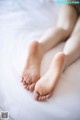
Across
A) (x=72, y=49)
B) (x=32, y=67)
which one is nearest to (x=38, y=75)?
(x=32, y=67)

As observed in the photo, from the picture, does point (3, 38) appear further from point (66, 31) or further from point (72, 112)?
point (72, 112)

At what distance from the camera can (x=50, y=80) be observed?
57 centimetres

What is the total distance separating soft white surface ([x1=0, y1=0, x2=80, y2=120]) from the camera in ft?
1.76

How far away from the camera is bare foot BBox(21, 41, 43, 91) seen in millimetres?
571

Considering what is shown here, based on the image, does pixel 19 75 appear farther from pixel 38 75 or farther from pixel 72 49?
pixel 72 49

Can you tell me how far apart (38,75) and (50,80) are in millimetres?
32

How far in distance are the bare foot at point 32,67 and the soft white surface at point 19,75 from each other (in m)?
0.01

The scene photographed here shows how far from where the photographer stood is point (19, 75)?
591 millimetres

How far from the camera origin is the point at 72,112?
1.75 ft

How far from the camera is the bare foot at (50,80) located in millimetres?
552

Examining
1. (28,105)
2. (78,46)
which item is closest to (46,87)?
(28,105)

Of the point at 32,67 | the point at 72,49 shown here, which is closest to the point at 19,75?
the point at 32,67

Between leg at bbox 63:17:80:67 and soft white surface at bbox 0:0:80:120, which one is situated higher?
leg at bbox 63:17:80:67

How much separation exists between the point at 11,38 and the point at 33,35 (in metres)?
0.07
